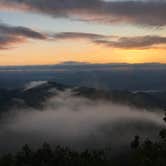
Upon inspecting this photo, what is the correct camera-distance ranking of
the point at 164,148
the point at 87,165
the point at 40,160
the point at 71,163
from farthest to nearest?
1. the point at 40,160
2. the point at 71,163
3. the point at 87,165
4. the point at 164,148

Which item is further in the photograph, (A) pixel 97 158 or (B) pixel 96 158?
(A) pixel 97 158

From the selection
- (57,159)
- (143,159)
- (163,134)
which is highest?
(163,134)

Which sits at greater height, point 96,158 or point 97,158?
point 96,158

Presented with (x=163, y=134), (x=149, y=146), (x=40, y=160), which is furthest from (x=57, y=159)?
(x=163, y=134)

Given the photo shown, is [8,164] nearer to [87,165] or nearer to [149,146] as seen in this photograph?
[87,165]

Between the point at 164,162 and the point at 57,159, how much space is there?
126 m

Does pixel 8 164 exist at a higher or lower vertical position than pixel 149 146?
lower

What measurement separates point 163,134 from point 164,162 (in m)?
5.86

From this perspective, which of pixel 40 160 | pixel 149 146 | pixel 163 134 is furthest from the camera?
pixel 40 160

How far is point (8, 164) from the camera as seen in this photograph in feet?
488

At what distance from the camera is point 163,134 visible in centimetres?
7294

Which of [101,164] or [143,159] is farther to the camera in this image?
[101,164]

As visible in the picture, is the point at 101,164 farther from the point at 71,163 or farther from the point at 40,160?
the point at 40,160

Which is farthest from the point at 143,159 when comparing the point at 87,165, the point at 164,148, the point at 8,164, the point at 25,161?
the point at 25,161
